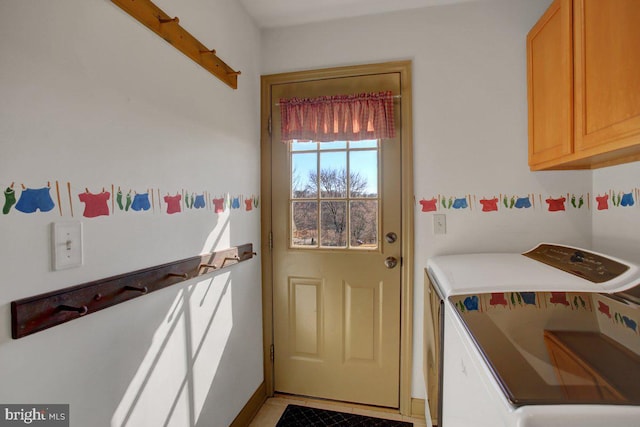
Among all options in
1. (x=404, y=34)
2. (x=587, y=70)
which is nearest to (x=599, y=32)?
(x=587, y=70)

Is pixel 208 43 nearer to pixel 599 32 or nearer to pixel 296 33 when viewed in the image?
pixel 296 33

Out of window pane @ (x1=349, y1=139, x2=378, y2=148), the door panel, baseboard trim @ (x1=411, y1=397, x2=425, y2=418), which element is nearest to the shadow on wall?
the door panel

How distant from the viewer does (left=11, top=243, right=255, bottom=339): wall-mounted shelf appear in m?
0.74

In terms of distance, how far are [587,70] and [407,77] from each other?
840mm

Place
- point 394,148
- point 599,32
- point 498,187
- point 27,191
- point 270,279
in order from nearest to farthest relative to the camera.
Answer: point 27,191 < point 599,32 < point 498,187 < point 394,148 < point 270,279

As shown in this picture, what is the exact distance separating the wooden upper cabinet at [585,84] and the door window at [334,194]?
842 mm

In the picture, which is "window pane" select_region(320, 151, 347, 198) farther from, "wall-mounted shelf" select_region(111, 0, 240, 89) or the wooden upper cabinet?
the wooden upper cabinet

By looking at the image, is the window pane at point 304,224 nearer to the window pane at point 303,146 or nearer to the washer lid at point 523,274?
the window pane at point 303,146

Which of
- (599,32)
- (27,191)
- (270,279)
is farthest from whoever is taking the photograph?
(270,279)

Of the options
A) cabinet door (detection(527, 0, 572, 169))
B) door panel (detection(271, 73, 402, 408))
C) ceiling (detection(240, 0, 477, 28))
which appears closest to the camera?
cabinet door (detection(527, 0, 572, 169))

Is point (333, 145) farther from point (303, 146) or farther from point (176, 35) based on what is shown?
point (176, 35)

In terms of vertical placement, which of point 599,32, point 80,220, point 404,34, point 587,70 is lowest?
point 80,220

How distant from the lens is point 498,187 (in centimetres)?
176

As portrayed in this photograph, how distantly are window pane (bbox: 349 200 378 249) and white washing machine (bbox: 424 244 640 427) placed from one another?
1.56 ft
